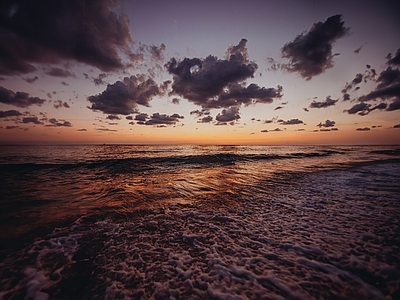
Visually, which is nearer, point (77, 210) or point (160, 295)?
point (160, 295)

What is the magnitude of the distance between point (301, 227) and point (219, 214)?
225cm

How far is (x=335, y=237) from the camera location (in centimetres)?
391

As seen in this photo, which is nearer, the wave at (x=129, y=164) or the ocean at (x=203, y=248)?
the ocean at (x=203, y=248)

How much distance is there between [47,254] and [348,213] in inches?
307

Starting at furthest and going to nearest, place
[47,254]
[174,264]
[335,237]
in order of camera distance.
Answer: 1. [335,237]
2. [47,254]
3. [174,264]

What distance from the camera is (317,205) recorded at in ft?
19.6

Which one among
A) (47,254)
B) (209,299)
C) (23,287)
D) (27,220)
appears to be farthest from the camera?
(27,220)

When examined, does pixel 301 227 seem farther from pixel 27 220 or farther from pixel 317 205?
pixel 27 220

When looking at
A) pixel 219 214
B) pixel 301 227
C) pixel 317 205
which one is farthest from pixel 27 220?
pixel 317 205

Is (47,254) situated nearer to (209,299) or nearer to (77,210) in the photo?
(77,210)

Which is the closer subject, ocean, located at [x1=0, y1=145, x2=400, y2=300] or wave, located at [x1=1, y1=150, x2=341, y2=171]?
ocean, located at [x1=0, y1=145, x2=400, y2=300]

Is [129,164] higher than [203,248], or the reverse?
[203,248]

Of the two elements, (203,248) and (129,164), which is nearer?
(203,248)

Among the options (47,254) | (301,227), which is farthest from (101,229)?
(301,227)
